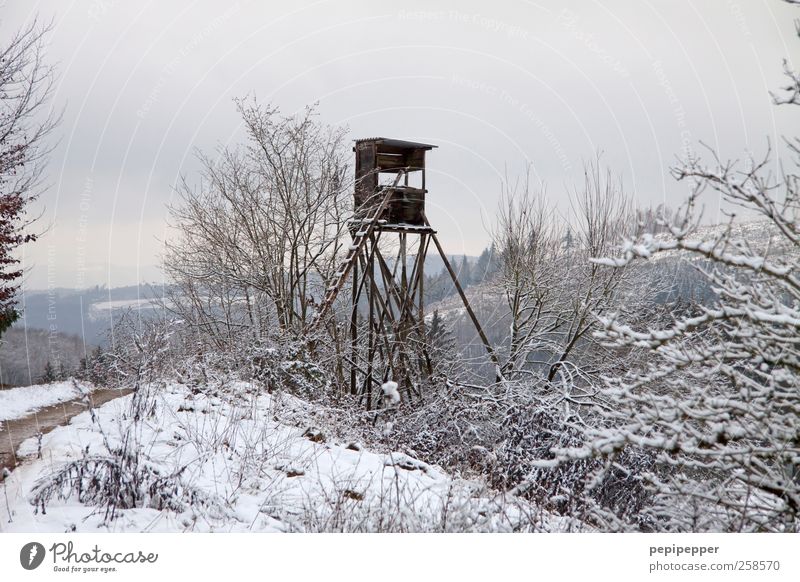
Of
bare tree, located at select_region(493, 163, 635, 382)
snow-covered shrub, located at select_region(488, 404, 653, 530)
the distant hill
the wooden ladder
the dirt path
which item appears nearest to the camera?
the dirt path

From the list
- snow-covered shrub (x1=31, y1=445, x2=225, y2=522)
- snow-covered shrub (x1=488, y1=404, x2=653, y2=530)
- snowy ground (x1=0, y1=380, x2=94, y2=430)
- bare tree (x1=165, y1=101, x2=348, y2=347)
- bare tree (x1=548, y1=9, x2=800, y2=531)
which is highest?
bare tree (x1=165, y1=101, x2=348, y2=347)

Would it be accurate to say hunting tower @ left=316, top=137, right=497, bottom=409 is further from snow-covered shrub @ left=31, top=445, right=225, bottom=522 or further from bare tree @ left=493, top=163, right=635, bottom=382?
snow-covered shrub @ left=31, top=445, right=225, bottom=522

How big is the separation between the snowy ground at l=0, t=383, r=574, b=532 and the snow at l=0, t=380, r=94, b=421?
245cm

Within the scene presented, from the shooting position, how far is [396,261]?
13961mm

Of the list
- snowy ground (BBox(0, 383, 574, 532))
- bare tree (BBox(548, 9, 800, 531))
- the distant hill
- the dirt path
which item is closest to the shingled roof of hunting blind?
the distant hill

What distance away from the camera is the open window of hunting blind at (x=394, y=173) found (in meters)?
13.7

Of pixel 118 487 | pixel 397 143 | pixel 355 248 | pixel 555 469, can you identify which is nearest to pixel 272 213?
pixel 355 248

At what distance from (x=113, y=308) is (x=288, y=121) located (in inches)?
262

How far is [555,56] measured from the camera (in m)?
12.1

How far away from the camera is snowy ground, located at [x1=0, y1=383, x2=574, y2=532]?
184 inches

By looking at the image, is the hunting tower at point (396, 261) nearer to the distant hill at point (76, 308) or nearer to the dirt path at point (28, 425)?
the distant hill at point (76, 308)

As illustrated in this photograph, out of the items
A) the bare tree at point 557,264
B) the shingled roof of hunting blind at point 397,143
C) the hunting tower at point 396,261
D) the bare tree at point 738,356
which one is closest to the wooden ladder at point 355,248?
the hunting tower at point 396,261

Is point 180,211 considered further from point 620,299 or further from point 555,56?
point 620,299
